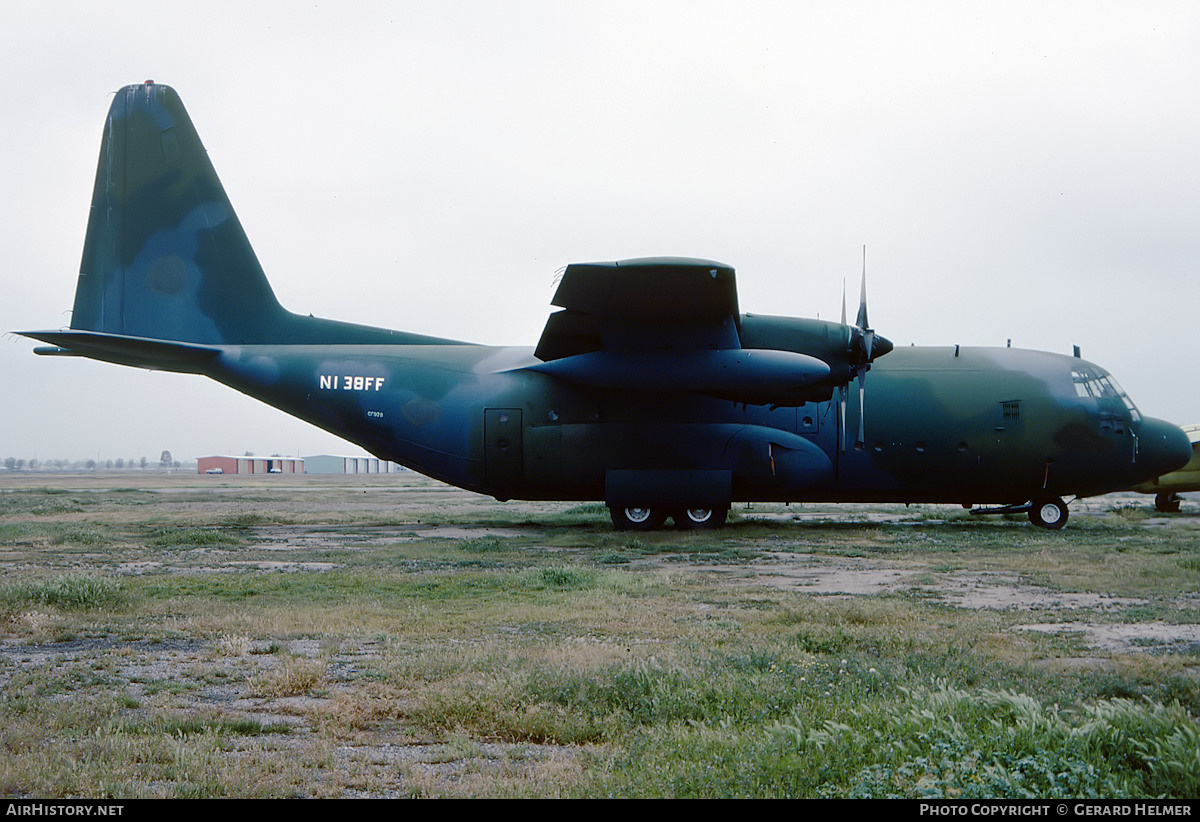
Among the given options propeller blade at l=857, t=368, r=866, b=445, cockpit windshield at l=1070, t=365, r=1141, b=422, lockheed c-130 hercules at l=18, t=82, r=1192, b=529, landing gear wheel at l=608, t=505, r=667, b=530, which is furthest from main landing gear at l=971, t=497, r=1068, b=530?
landing gear wheel at l=608, t=505, r=667, b=530

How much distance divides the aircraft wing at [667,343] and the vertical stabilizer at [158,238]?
8265 millimetres

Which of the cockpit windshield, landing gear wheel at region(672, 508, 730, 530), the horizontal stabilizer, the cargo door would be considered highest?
the horizontal stabilizer

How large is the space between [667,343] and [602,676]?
13.2 metres

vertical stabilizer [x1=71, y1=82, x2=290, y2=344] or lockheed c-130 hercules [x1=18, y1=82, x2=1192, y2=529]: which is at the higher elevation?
vertical stabilizer [x1=71, y1=82, x2=290, y2=344]

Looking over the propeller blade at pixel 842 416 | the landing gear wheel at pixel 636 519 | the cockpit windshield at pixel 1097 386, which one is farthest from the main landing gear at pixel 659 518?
the cockpit windshield at pixel 1097 386

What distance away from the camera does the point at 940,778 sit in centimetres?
438

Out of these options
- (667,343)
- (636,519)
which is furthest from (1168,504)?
(667,343)

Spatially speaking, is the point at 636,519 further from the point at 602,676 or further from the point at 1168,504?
the point at 1168,504

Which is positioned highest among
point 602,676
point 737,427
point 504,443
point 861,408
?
point 861,408

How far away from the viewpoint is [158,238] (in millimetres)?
21812

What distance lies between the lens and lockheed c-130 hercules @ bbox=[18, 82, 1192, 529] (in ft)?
68.8

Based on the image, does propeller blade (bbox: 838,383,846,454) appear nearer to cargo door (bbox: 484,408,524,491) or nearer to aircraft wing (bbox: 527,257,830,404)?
aircraft wing (bbox: 527,257,830,404)

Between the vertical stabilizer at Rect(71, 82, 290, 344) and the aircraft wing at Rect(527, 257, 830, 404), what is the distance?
8265mm
